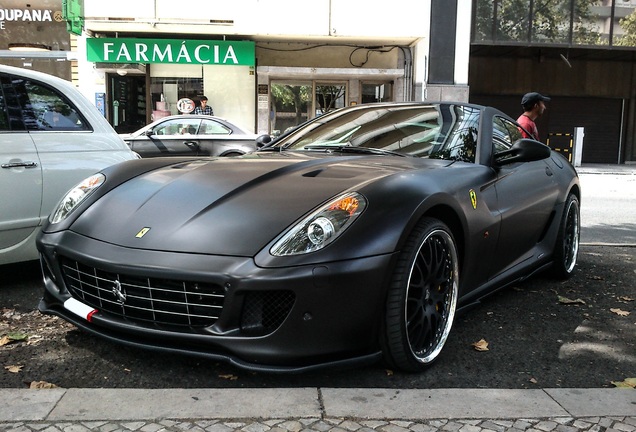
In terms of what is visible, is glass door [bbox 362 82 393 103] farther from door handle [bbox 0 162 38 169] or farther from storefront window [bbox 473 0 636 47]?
door handle [bbox 0 162 38 169]

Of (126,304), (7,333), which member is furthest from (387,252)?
(7,333)

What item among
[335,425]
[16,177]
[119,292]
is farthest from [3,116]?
[335,425]

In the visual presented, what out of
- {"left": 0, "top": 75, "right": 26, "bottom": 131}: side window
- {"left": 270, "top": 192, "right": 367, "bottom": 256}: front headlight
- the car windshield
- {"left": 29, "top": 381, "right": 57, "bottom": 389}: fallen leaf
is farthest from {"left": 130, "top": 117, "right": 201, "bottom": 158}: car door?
{"left": 270, "top": 192, "right": 367, "bottom": 256}: front headlight

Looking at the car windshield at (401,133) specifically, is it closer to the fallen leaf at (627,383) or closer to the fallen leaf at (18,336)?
the fallen leaf at (627,383)

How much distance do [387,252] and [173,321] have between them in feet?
3.03

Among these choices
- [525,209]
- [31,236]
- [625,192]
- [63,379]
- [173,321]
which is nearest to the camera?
[173,321]

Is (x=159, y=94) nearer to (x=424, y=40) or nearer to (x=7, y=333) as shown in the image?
(x=424, y=40)

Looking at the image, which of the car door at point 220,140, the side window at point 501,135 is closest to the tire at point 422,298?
the side window at point 501,135

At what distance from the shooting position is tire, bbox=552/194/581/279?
4.50 m

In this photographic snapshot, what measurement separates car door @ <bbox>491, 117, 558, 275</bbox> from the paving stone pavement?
1.27 m

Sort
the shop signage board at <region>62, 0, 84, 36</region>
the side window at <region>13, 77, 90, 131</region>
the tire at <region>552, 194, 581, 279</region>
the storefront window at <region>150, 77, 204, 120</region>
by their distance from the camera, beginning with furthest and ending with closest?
the storefront window at <region>150, 77, 204, 120</region>
the shop signage board at <region>62, 0, 84, 36</region>
the tire at <region>552, 194, 581, 279</region>
the side window at <region>13, 77, 90, 131</region>

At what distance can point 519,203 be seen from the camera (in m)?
3.75

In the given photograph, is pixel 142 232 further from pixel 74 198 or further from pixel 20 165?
pixel 20 165

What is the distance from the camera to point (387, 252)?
8.39 ft
